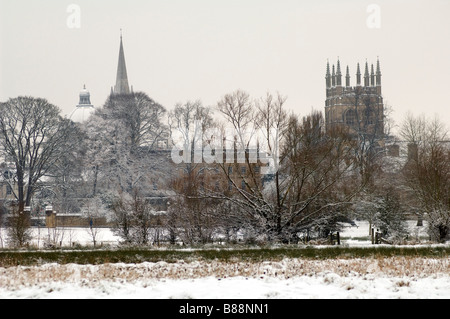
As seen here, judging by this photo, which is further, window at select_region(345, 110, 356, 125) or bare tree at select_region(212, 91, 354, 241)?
window at select_region(345, 110, 356, 125)

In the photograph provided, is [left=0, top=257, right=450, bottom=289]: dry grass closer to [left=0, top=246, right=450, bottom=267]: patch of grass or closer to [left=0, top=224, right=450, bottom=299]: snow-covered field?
[left=0, top=224, right=450, bottom=299]: snow-covered field

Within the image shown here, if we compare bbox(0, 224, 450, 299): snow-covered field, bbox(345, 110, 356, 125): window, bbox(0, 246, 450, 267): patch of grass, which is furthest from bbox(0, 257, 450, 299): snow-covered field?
bbox(345, 110, 356, 125): window

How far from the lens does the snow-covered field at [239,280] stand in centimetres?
1259

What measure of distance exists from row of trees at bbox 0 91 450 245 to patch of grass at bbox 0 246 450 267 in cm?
606

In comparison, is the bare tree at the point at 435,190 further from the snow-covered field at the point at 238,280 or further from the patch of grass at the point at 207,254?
the snow-covered field at the point at 238,280

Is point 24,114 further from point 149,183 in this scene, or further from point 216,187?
point 216,187

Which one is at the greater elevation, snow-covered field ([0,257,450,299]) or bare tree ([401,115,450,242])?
bare tree ([401,115,450,242])

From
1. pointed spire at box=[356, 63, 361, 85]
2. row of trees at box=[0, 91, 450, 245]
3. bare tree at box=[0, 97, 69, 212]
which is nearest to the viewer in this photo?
row of trees at box=[0, 91, 450, 245]

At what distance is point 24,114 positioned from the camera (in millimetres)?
54781

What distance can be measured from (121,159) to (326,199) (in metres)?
27.2

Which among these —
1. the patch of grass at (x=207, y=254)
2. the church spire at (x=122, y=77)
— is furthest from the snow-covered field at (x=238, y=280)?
the church spire at (x=122, y=77)

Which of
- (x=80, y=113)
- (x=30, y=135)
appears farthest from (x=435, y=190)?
(x=80, y=113)

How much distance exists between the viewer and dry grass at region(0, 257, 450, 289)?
14.4m
